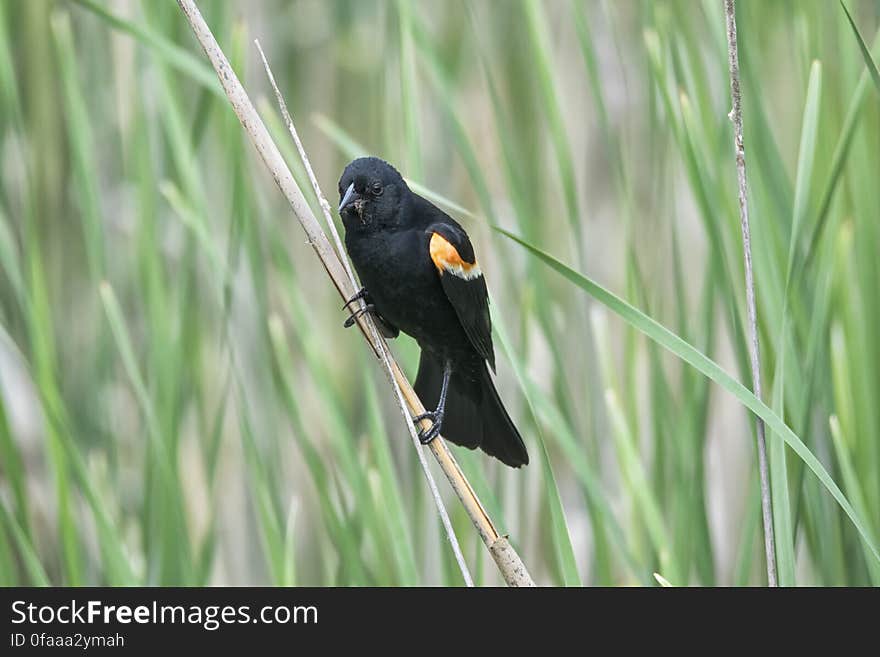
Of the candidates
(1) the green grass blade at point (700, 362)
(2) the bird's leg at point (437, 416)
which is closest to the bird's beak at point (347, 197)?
(2) the bird's leg at point (437, 416)

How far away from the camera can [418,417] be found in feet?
4.22

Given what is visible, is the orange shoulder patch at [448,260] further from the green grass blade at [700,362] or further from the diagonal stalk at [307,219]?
the green grass blade at [700,362]

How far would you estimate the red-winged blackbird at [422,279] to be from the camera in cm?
152

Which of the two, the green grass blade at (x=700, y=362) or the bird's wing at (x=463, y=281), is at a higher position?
the bird's wing at (x=463, y=281)

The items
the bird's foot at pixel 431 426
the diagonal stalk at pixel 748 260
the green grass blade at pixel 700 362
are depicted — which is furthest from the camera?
the bird's foot at pixel 431 426

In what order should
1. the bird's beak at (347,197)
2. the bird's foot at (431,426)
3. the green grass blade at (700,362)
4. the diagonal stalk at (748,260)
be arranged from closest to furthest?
the green grass blade at (700,362), the diagonal stalk at (748,260), the bird's foot at (431,426), the bird's beak at (347,197)

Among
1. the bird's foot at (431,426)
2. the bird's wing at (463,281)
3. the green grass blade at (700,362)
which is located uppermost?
the bird's wing at (463,281)

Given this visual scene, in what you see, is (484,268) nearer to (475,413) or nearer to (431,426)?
(475,413)

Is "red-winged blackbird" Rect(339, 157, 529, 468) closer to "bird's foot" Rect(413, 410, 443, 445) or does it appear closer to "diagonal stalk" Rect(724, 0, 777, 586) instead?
"bird's foot" Rect(413, 410, 443, 445)

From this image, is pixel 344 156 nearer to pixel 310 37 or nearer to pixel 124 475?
pixel 310 37

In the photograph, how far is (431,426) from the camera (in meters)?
1.43

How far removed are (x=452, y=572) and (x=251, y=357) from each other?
77 centimetres

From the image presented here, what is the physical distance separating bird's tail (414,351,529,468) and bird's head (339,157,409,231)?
293 mm

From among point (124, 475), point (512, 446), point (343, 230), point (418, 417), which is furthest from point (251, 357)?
point (418, 417)
